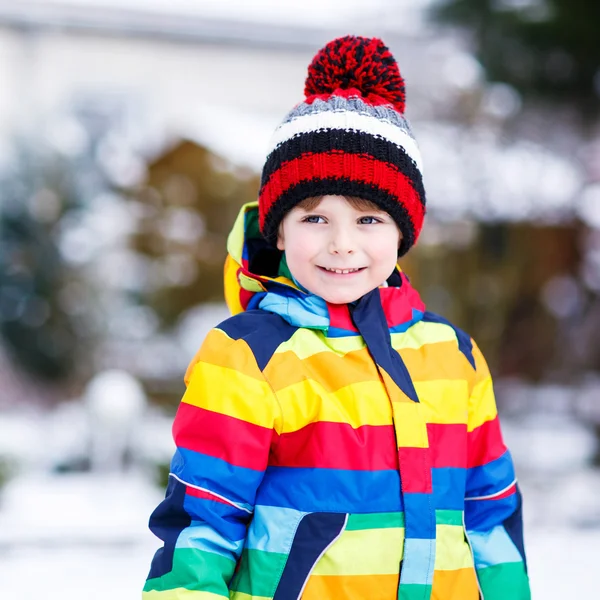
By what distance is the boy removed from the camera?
1.20 m

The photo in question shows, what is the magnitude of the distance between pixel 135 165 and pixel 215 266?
89 centimetres

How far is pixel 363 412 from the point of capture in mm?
1252

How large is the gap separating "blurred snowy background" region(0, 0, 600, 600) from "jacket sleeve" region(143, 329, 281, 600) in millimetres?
3417

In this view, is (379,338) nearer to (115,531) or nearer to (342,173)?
(342,173)

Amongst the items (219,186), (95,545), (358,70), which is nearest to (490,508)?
(358,70)

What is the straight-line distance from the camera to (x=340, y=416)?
124 cm

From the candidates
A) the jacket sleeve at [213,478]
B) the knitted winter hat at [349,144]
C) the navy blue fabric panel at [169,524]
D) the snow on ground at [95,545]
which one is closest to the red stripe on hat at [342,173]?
the knitted winter hat at [349,144]

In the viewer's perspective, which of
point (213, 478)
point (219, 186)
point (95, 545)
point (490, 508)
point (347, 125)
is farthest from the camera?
point (219, 186)

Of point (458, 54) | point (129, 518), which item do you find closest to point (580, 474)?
point (129, 518)

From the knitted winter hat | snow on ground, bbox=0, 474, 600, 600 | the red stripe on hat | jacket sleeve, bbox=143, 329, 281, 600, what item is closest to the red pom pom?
the knitted winter hat

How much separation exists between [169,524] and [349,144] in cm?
67

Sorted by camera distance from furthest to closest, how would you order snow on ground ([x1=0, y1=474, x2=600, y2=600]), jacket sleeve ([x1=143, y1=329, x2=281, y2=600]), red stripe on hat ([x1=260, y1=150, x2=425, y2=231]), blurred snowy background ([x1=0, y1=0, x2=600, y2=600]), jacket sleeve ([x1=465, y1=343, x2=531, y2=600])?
blurred snowy background ([x1=0, y1=0, x2=600, y2=600])
snow on ground ([x1=0, y1=474, x2=600, y2=600])
jacket sleeve ([x1=465, y1=343, x2=531, y2=600])
red stripe on hat ([x1=260, y1=150, x2=425, y2=231])
jacket sleeve ([x1=143, y1=329, x2=281, y2=600])

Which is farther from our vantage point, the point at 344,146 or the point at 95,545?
the point at 95,545

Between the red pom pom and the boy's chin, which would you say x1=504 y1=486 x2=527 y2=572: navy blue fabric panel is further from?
the red pom pom
